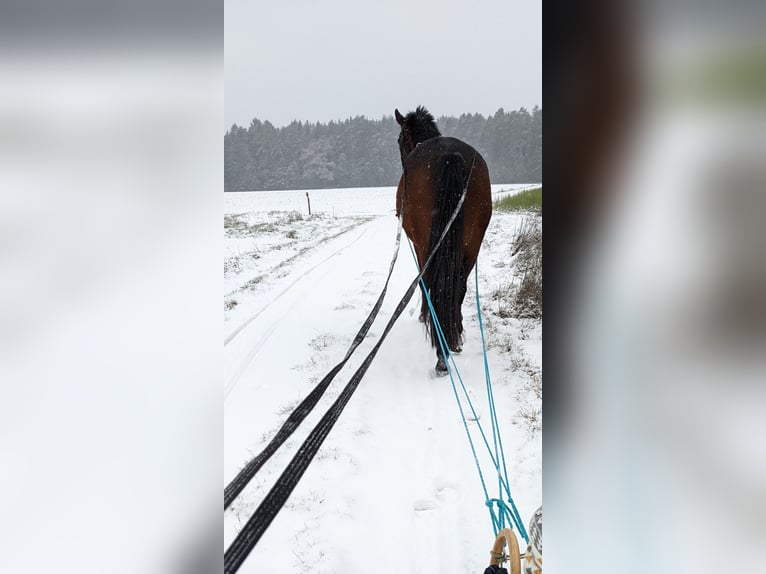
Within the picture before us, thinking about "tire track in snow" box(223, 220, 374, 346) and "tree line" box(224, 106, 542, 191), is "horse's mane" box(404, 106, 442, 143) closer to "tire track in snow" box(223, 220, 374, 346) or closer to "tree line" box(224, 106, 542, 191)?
"tire track in snow" box(223, 220, 374, 346)

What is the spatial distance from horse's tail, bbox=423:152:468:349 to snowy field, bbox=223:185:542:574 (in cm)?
41

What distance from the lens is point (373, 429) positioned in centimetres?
228

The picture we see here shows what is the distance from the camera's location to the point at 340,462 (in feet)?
6.51

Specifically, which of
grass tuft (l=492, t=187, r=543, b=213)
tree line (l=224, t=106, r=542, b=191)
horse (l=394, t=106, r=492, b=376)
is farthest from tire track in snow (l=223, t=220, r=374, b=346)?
tree line (l=224, t=106, r=542, b=191)

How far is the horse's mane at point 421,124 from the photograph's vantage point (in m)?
3.75

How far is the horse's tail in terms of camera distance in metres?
2.79
